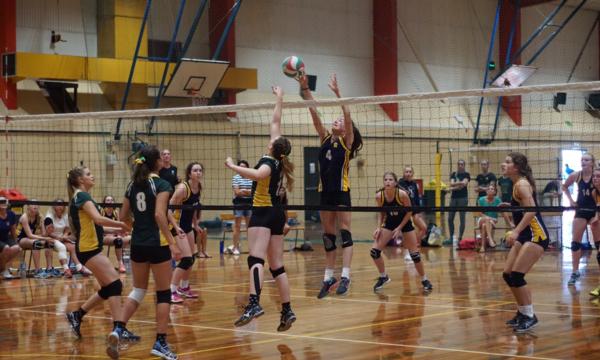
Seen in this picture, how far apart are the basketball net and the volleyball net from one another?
1.29 feet

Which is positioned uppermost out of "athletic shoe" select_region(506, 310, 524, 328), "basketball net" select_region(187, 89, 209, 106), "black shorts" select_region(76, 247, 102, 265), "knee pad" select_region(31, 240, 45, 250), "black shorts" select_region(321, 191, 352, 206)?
"basketball net" select_region(187, 89, 209, 106)

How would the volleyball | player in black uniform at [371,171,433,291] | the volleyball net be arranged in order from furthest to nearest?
the volleyball net < player in black uniform at [371,171,433,291] < the volleyball

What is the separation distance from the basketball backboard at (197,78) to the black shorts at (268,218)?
1314 cm

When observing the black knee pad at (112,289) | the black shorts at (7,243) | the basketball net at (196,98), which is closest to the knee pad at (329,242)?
the black knee pad at (112,289)

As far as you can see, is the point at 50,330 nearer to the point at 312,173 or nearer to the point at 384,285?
the point at 384,285

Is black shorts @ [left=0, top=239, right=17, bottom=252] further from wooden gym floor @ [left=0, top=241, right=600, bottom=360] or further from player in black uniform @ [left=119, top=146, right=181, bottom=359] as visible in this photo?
player in black uniform @ [left=119, top=146, right=181, bottom=359]

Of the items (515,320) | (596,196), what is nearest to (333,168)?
(515,320)

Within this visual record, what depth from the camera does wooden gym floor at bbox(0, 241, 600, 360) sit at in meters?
6.80

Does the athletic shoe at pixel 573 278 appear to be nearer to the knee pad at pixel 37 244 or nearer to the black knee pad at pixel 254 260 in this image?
the black knee pad at pixel 254 260

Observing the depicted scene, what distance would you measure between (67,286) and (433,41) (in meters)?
18.1

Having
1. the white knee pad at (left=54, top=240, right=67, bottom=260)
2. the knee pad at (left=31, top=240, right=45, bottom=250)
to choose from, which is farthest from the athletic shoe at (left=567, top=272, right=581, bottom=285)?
the knee pad at (left=31, top=240, right=45, bottom=250)

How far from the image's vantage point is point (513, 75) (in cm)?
2478

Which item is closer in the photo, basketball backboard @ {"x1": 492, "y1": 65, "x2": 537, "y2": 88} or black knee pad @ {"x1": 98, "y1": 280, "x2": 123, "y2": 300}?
black knee pad @ {"x1": 98, "y1": 280, "x2": 123, "y2": 300}

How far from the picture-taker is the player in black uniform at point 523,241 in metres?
7.59
